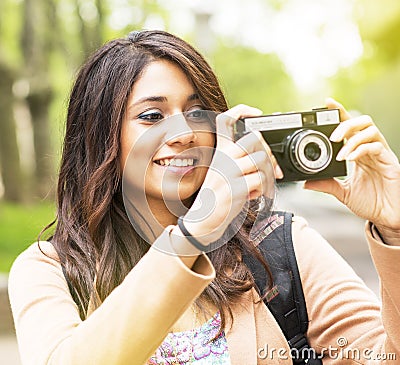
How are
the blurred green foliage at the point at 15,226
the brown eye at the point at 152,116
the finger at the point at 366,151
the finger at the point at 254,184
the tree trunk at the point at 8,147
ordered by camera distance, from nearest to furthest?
the finger at the point at 254,184
the finger at the point at 366,151
the brown eye at the point at 152,116
the blurred green foliage at the point at 15,226
the tree trunk at the point at 8,147

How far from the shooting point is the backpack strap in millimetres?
1975

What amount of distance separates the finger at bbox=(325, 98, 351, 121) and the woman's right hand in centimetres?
24

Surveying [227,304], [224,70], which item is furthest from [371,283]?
[224,70]

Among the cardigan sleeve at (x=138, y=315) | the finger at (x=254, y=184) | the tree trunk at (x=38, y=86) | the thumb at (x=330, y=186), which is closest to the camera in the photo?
the cardigan sleeve at (x=138, y=315)

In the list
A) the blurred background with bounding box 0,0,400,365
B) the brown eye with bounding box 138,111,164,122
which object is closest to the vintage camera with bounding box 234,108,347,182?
the brown eye with bounding box 138,111,164,122

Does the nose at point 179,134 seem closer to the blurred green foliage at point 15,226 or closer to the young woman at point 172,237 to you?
the young woman at point 172,237

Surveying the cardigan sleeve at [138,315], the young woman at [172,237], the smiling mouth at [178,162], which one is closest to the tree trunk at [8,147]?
the young woman at [172,237]

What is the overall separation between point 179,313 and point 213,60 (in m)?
11.0

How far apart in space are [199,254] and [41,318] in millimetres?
403

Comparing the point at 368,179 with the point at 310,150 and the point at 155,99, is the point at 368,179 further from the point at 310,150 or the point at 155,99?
the point at 155,99

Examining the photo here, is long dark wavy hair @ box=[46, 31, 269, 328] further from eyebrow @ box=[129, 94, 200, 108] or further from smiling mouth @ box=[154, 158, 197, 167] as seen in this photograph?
smiling mouth @ box=[154, 158, 197, 167]

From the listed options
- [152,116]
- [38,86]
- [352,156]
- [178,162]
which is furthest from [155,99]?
[38,86]

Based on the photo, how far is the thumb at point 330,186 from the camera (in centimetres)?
189

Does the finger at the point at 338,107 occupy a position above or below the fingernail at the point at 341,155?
above
